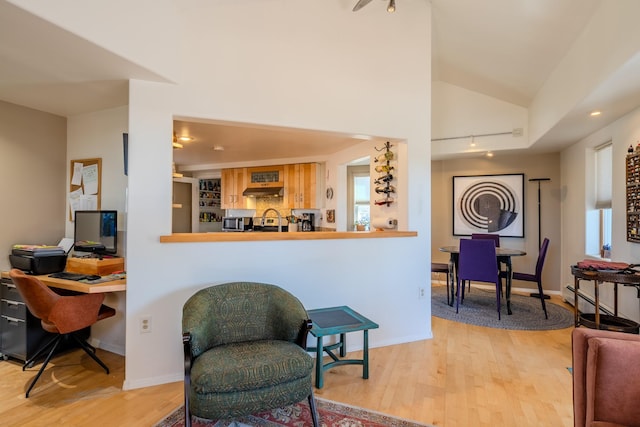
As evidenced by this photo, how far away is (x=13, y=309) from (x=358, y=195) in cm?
499

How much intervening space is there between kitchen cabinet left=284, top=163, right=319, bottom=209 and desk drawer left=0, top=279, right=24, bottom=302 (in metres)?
3.81

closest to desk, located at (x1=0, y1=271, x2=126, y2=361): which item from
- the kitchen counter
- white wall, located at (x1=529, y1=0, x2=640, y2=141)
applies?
the kitchen counter

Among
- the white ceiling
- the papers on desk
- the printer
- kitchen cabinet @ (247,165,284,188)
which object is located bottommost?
the papers on desk

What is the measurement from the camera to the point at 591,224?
3998mm

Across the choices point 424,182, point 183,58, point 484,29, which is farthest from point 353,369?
point 484,29

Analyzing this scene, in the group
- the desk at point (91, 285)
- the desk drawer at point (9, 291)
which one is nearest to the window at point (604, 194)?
the desk at point (91, 285)

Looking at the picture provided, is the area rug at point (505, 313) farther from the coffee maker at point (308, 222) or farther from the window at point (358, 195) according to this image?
the coffee maker at point (308, 222)

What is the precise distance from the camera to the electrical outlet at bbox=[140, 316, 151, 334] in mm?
2354

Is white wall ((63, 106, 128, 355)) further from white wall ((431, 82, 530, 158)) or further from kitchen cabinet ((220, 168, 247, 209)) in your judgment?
white wall ((431, 82, 530, 158))

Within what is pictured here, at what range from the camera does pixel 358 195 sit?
20.3ft

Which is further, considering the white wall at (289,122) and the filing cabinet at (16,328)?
the filing cabinet at (16,328)

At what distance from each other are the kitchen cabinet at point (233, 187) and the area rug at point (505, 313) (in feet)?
13.0

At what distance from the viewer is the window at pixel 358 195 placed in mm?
6137

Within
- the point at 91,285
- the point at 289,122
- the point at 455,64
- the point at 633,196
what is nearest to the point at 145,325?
the point at 91,285
